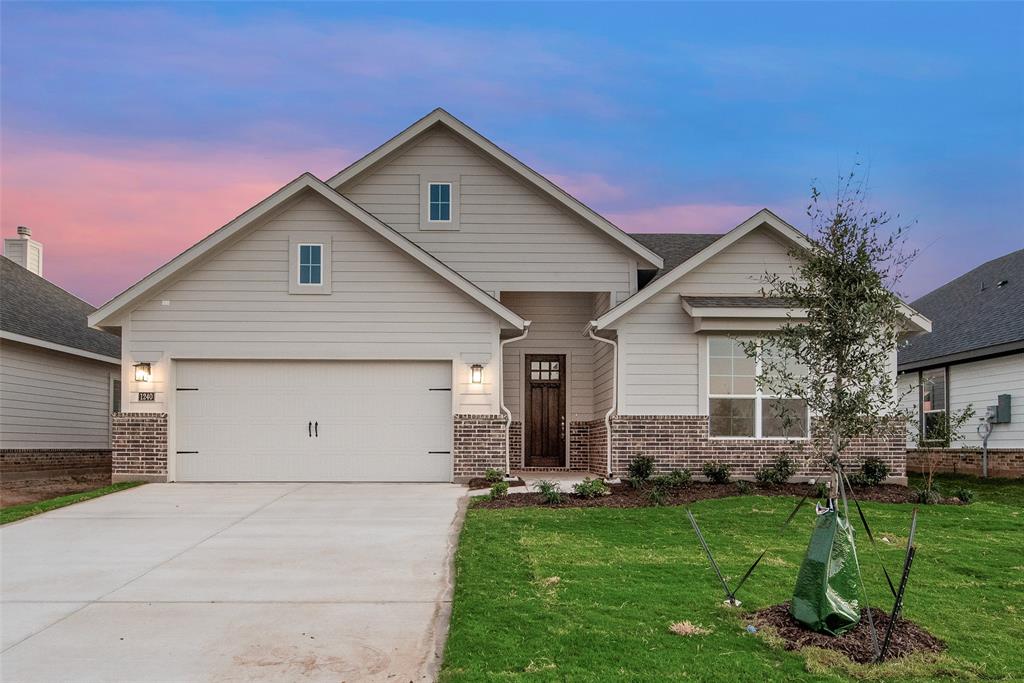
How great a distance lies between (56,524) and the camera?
1166cm

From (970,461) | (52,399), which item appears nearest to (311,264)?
(52,399)

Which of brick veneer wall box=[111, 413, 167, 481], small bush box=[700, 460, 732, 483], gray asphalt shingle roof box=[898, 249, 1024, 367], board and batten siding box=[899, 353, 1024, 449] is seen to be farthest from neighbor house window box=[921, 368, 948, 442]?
brick veneer wall box=[111, 413, 167, 481]

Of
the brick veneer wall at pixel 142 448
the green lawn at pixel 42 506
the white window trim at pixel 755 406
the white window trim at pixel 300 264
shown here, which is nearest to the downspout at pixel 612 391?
the white window trim at pixel 755 406

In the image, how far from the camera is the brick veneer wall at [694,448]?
15.7m

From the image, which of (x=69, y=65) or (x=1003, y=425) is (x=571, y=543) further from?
(x=69, y=65)

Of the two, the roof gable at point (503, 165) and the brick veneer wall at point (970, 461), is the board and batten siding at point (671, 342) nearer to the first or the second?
the roof gable at point (503, 165)

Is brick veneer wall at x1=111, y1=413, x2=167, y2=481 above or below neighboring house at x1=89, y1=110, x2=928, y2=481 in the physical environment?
below

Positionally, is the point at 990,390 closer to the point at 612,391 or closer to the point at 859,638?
the point at 612,391

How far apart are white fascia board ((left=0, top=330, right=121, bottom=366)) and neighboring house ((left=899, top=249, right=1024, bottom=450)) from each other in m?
17.5

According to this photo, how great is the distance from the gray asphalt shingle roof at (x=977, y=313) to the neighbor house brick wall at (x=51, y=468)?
19100 mm

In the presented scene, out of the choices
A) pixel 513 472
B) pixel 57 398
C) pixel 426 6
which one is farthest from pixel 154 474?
pixel 426 6

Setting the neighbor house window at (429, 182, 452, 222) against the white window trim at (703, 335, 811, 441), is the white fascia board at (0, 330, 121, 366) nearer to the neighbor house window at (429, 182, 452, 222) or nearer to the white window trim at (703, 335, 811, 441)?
the neighbor house window at (429, 182, 452, 222)

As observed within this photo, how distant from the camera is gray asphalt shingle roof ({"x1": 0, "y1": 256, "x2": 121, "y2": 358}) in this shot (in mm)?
18425

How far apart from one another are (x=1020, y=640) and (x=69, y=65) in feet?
59.6
